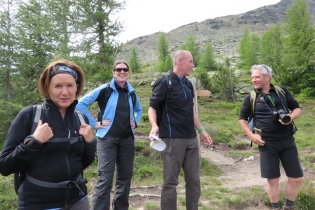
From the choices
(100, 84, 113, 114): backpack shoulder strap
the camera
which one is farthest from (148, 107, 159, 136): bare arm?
the camera

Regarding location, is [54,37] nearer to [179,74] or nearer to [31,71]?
[31,71]

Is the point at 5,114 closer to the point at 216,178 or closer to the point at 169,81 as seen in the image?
the point at 216,178

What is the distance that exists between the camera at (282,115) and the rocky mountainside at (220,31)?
81404 mm

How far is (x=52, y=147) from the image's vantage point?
6.87 ft

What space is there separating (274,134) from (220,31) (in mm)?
125428

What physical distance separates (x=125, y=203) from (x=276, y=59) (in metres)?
33.0

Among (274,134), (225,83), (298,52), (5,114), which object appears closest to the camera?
(274,134)

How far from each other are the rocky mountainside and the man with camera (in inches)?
3195

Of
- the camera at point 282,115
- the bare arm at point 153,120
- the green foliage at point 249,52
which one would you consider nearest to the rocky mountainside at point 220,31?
the green foliage at point 249,52

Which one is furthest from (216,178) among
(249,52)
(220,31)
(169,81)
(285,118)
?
(220,31)

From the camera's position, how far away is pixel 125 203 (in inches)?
169

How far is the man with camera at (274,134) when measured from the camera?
14.1 feet

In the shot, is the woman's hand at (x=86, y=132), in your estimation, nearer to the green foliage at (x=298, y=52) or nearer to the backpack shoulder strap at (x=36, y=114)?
the backpack shoulder strap at (x=36, y=114)

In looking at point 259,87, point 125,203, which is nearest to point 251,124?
point 259,87
